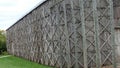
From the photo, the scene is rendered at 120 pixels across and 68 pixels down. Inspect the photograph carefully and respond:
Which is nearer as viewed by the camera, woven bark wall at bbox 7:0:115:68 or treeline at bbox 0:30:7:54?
woven bark wall at bbox 7:0:115:68

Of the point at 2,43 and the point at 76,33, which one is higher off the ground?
the point at 76,33

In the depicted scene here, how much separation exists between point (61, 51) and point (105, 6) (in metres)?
3.29

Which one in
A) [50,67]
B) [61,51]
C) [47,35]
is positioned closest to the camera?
[61,51]

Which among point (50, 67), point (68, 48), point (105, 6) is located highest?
point (105, 6)

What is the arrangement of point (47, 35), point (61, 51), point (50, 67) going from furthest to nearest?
1. point (47, 35)
2. point (50, 67)
3. point (61, 51)

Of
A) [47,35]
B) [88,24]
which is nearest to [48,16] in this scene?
[47,35]

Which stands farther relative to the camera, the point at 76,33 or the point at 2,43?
the point at 2,43

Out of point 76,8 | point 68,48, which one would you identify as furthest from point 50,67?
point 76,8

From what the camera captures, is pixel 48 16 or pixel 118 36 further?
pixel 48 16

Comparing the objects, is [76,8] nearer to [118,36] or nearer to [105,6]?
[105,6]

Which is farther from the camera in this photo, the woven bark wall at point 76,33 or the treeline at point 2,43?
the treeline at point 2,43

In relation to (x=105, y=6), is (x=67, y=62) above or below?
below

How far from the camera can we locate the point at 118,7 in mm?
14422

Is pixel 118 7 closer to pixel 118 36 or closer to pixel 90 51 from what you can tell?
pixel 118 36
